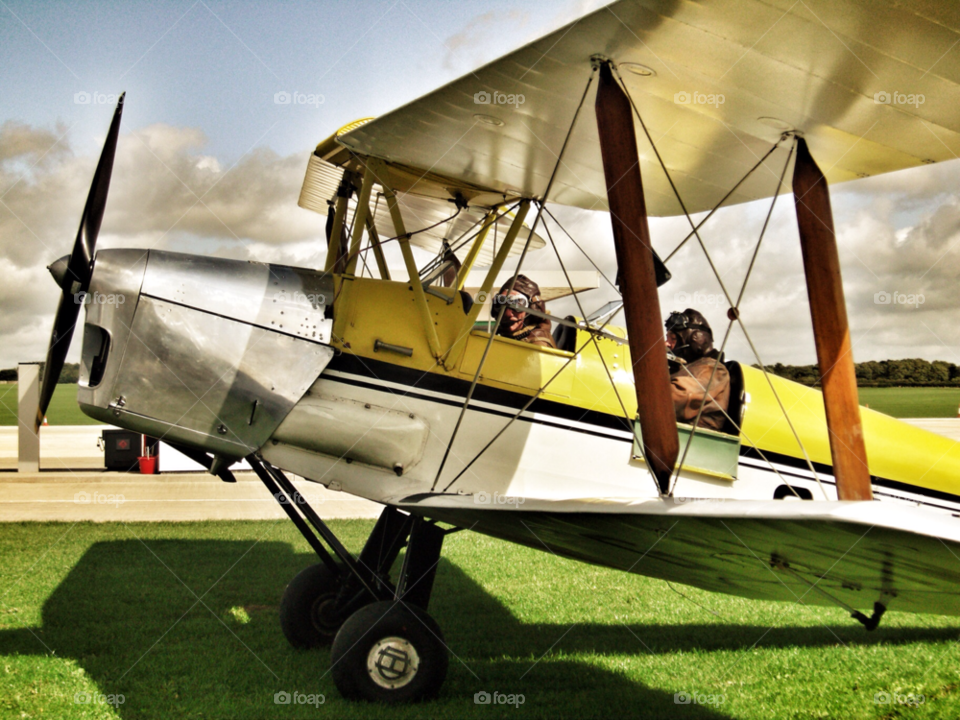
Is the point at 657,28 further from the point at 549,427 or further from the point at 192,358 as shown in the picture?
the point at 192,358

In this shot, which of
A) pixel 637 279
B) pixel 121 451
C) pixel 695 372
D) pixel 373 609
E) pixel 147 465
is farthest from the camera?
pixel 121 451

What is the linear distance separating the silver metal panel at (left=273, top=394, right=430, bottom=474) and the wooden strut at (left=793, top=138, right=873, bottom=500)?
2.30m

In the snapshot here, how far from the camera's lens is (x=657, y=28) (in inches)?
126

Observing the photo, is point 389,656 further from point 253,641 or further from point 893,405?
point 893,405

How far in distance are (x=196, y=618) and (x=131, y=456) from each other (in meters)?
9.27

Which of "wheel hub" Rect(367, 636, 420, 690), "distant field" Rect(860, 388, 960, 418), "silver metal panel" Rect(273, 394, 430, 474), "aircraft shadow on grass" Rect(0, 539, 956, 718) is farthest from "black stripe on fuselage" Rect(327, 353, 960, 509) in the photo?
"distant field" Rect(860, 388, 960, 418)

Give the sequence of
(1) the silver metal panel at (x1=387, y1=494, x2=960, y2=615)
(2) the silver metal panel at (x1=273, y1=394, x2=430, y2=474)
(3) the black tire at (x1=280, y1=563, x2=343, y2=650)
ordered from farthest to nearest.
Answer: (3) the black tire at (x1=280, y1=563, x2=343, y2=650) → (2) the silver metal panel at (x1=273, y1=394, x2=430, y2=474) → (1) the silver metal panel at (x1=387, y1=494, x2=960, y2=615)

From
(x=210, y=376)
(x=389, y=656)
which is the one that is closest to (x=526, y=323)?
(x=210, y=376)

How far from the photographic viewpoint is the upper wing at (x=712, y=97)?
3170 millimetres

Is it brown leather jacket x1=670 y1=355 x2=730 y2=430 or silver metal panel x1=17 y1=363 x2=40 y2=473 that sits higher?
brown leather jacket x1=670 y1=355 x2=730 y2=430

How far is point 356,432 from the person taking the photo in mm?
4176

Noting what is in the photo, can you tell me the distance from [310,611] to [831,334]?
3787mm

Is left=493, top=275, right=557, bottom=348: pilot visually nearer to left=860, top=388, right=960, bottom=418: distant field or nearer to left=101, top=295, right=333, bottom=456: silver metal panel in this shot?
left=101, top=295, right=333, bottom=456: silver metal panel

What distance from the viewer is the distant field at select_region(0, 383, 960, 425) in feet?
149
